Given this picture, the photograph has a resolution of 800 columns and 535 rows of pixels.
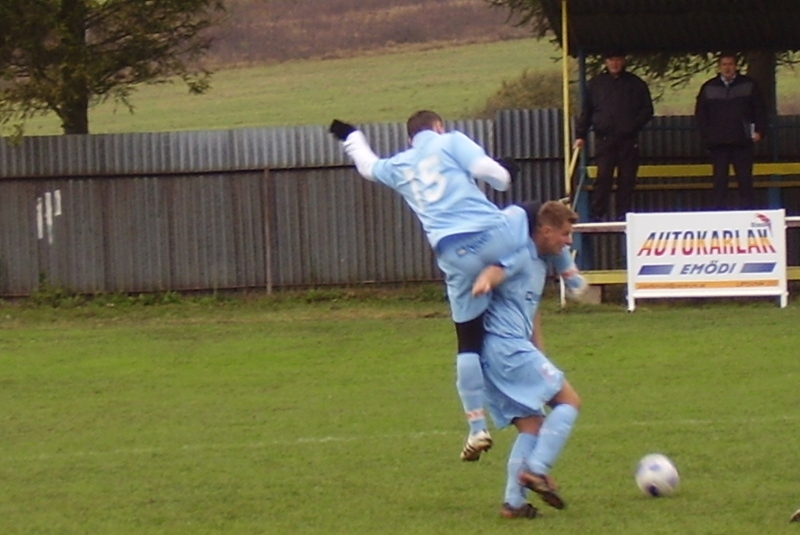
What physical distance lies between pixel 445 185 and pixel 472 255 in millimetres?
391

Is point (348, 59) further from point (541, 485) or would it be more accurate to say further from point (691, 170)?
point (541, 485)

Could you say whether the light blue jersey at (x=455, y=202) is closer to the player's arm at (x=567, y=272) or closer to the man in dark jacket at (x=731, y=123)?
the player's arm at (x=567, y=272)

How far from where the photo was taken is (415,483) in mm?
8250

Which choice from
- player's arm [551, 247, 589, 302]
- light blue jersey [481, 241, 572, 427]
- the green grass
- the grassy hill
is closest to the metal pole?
player's arm [551, 247, 589, 302]

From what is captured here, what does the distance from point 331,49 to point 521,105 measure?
45.5 ft

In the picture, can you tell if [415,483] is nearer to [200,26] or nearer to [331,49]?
[200,26]

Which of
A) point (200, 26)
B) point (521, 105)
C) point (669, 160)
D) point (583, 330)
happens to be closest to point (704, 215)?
point (583, 330)

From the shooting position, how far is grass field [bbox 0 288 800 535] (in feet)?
24.7

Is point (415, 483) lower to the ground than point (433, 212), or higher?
lower

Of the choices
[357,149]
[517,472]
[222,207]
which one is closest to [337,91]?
[222,207]

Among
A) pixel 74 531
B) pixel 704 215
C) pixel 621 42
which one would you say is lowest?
pixel 74 531

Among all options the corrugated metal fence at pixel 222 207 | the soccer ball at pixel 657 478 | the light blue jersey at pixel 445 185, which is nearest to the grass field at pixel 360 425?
the soccer ball at pixel 657 478

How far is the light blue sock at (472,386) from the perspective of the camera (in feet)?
24.4

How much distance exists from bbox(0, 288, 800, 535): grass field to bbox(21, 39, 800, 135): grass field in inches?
788
